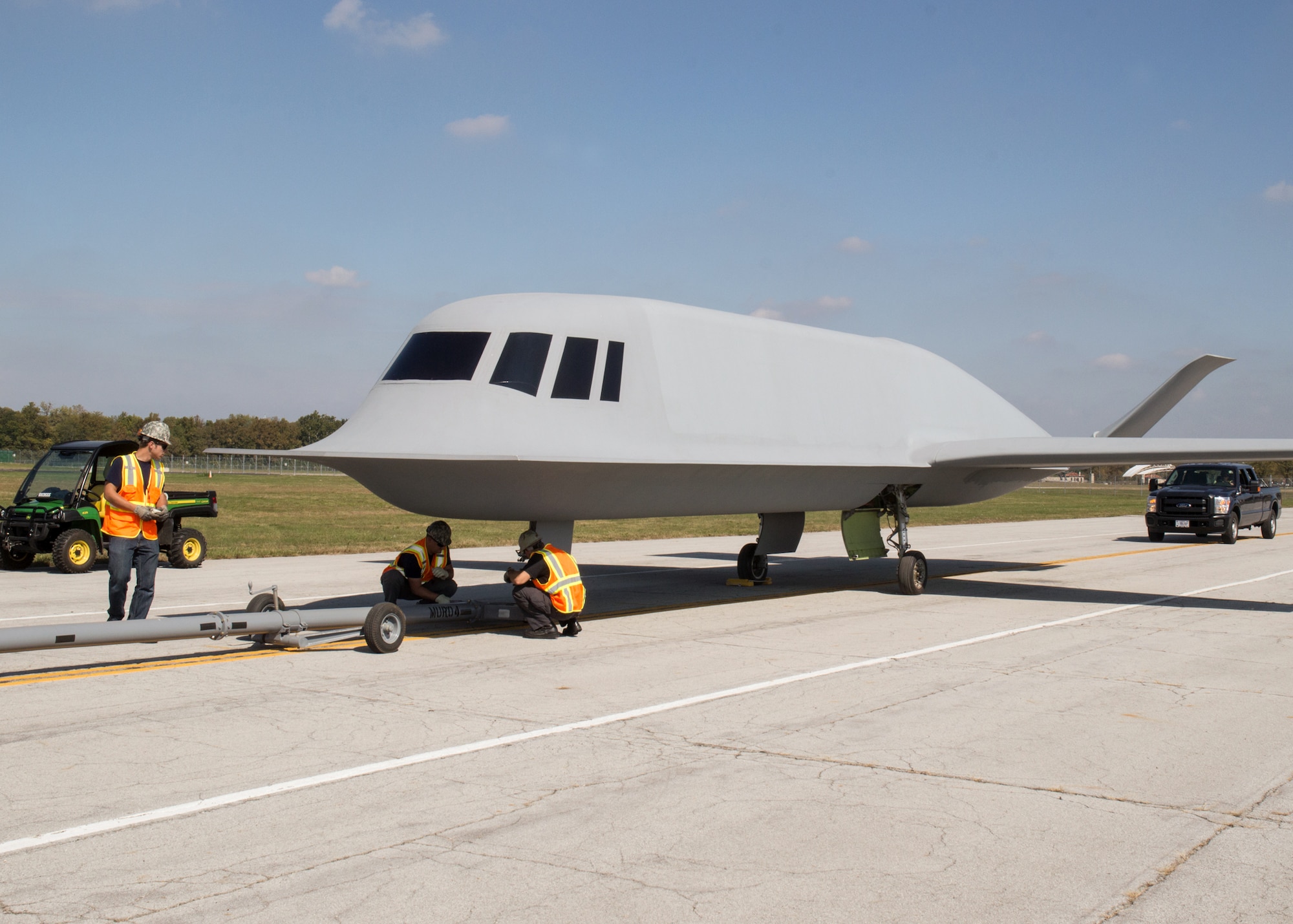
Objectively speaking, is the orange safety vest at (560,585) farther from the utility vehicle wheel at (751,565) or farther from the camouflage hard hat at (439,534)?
A: the utility vehicle wheel at (751,565)

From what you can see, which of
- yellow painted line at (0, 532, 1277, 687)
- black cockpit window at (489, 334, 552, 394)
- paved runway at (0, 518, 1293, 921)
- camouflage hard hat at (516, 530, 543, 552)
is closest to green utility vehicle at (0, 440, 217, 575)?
paved runway at (0, 518, 1293, 921)

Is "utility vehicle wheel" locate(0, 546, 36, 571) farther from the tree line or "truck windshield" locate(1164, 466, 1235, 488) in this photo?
the tree line

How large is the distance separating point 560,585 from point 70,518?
1163 cm

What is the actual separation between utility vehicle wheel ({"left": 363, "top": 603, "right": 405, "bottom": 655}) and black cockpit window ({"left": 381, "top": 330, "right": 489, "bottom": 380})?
2.45 m

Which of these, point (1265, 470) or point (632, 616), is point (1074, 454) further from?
point (1265, 470)

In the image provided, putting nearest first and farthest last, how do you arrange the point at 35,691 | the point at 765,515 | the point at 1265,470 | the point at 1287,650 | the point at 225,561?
the point at 35,691 → the point at 1287,650 → the point at 765,515 → the point at 225,561 → the point at 1265,470

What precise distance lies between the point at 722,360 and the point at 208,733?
7.79 m

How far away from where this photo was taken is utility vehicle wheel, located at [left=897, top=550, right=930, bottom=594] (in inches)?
647

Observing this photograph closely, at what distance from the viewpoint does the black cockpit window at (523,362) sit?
11.1 metres

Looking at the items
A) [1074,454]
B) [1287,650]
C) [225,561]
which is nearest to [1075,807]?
[1287,650]

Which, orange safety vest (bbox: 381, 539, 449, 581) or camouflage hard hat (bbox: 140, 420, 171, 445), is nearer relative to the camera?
camouflage hard hat (bbox: 140, 420, 171, 445)

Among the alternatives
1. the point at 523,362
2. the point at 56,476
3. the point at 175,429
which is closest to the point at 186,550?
the point at 56,476

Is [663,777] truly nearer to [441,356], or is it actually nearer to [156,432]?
[441,356]

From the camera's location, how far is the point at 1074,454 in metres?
15.4
